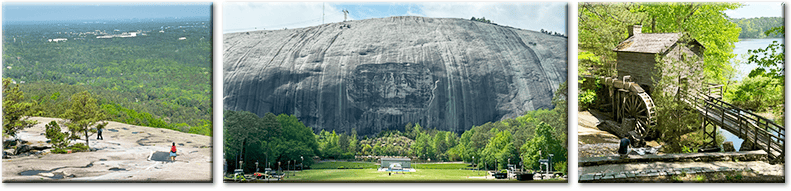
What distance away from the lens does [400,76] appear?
656 cm

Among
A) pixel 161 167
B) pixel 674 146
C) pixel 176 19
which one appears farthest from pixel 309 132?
pixel 674 146

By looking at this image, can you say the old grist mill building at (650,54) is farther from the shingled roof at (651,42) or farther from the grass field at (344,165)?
the grass field at (344,165)

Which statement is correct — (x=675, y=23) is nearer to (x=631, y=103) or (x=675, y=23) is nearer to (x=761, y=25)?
(x=761, y=25)

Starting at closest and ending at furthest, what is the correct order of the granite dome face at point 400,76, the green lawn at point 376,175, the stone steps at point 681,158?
the stone steps at point 681,158 < the green lawn at point 376,175 < the granite dome face at point 400,76

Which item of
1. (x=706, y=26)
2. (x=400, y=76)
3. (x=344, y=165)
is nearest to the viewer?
(x=706, y=26)

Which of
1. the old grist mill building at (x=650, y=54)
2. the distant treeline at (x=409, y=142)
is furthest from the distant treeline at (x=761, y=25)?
the distant treeline at (x=409, y=142)

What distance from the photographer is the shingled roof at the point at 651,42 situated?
20.7ft

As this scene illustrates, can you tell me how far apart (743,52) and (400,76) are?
4688 mm

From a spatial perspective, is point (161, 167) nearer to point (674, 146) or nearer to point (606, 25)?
point (606, 25)

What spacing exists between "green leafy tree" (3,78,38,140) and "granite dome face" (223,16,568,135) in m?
2.82

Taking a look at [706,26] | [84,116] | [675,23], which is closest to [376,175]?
[84,116]

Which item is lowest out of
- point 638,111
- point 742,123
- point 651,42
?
point 742,123

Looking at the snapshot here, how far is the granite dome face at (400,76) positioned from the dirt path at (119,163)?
852mm

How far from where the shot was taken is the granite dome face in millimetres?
6461
